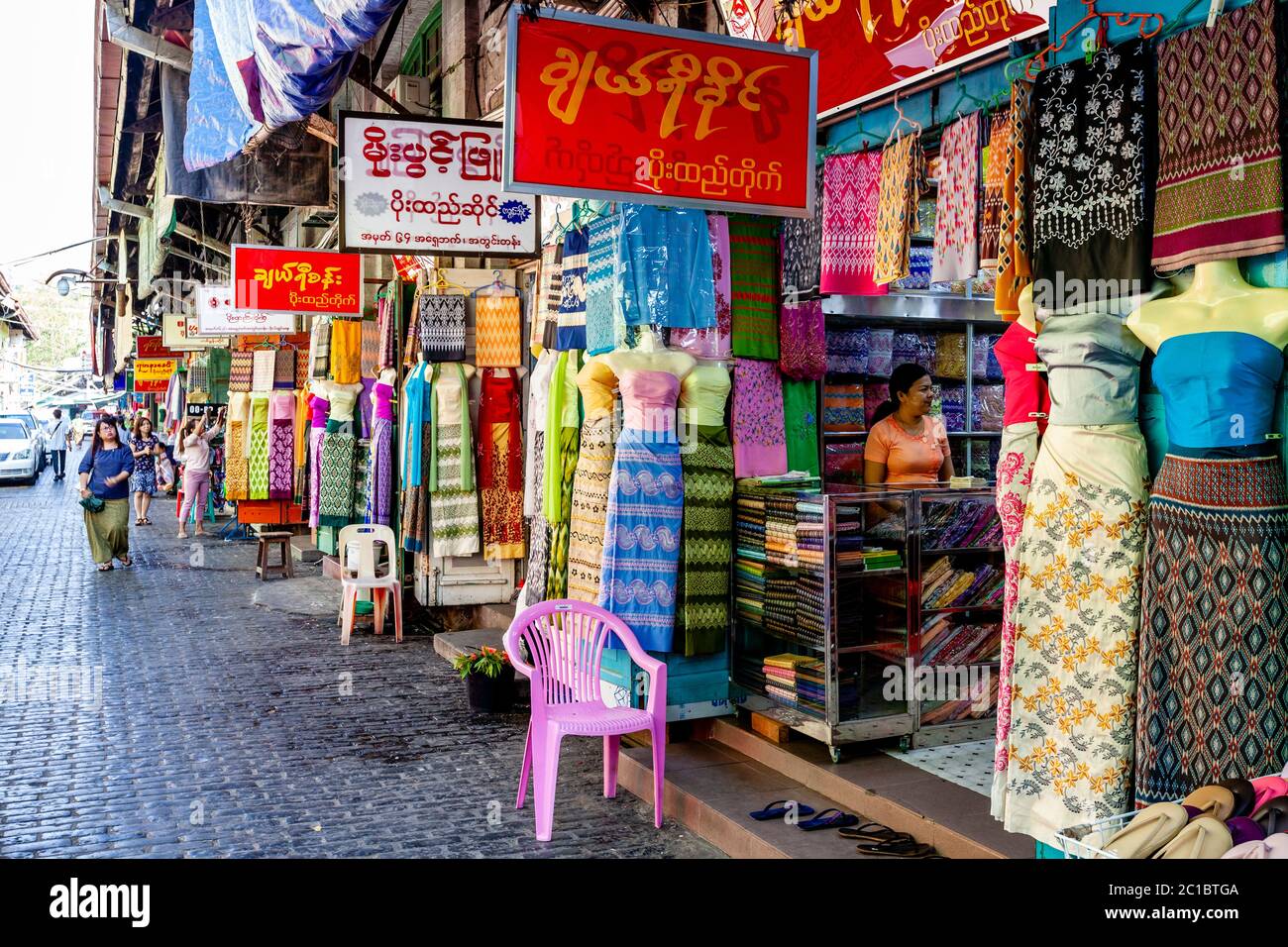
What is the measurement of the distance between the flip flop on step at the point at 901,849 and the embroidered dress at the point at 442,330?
5768mm

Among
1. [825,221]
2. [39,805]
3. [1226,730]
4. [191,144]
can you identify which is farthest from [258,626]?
[1226,730]

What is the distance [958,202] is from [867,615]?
2.21 meters

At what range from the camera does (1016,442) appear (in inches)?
151

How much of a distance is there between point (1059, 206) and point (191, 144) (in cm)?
855

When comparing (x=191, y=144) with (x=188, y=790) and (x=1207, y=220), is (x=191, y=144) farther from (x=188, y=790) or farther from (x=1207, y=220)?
(x=1207, y=220)

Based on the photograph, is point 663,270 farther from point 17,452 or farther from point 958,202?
point 17,452

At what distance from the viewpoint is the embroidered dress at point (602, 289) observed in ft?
19.6

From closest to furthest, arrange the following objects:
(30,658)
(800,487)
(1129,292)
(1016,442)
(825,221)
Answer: (1129,292), (1016,442), (825,221), (800,487), (30,658)

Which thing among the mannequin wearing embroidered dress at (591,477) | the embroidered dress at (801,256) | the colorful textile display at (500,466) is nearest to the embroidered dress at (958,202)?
the embroidered dress at (801,256)

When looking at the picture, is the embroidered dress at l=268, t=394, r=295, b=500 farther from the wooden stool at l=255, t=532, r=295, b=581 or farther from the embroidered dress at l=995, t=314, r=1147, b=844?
the embroidered dress at l=995, t=314, r=1147, b=844

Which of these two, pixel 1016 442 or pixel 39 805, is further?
pixel 39 805

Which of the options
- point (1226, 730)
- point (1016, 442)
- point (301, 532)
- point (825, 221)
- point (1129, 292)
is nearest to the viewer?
point (1226, 730)

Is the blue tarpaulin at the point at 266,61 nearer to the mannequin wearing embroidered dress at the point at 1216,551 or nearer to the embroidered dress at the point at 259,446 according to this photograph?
the mannequin wearing embroidered dress at the point at 1216,551

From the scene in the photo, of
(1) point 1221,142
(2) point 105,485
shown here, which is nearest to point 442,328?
(2) point 105,485
